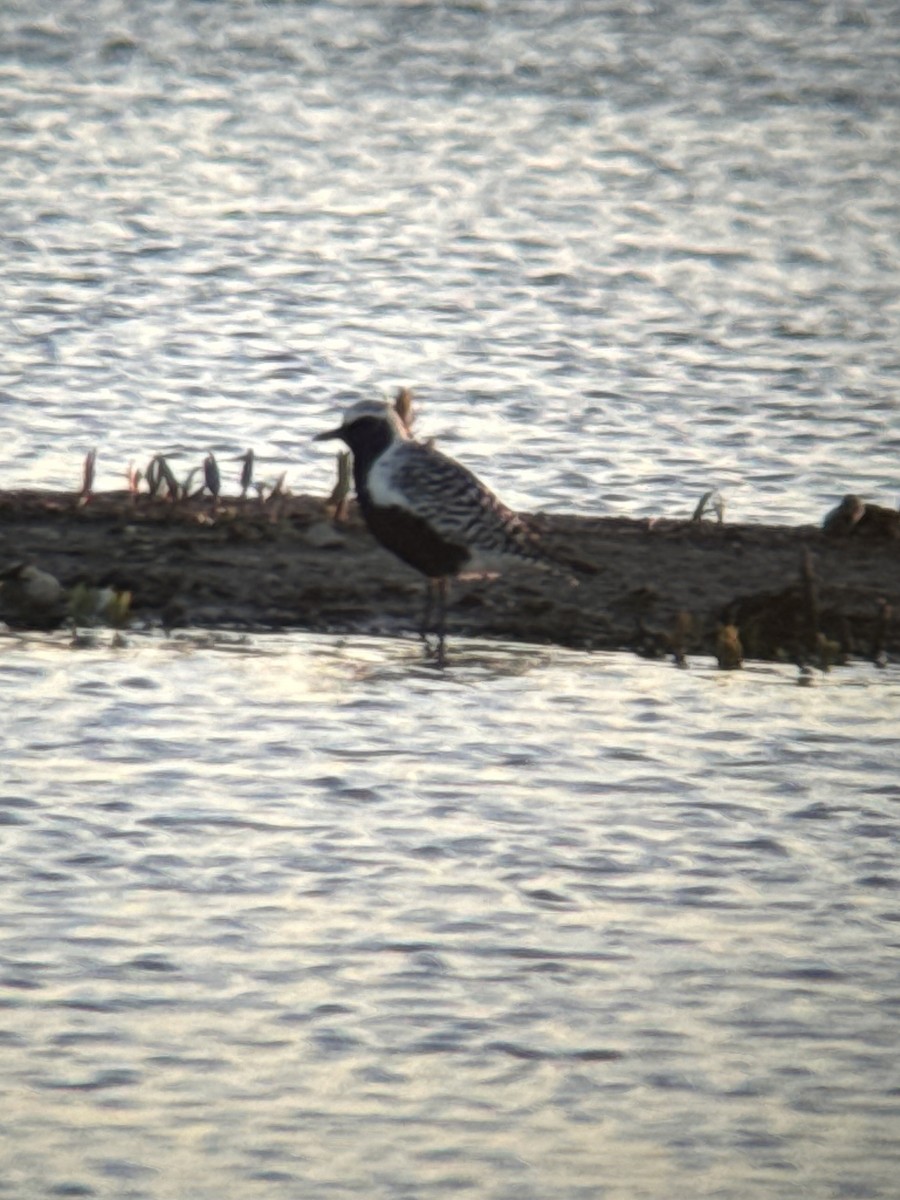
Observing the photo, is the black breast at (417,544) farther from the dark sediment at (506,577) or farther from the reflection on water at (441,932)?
the reflection on water at (441,932)

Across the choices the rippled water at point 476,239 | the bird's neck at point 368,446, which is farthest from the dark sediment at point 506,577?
the rippled water at point 476,239

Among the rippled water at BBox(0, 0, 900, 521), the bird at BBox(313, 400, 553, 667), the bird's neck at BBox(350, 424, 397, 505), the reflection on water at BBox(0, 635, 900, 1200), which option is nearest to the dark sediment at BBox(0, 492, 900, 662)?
the bird at BBox(313, 400, 553, 667)

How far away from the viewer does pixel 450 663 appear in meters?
9.84

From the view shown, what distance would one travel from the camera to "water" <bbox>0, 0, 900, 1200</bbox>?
555cm

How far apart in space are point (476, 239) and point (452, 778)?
1115 cm

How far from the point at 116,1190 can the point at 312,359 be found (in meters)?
10.6

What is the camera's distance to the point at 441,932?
6.61 metres

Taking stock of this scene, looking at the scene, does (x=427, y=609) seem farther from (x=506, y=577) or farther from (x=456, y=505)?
(x=506, y=577)

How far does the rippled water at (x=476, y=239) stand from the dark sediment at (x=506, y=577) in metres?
0.82

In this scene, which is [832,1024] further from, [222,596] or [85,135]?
[85,135]

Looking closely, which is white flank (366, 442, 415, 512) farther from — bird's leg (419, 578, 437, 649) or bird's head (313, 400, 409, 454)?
bird's leg (419, 578, 437, 649)

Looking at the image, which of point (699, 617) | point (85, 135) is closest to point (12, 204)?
point (85, 135)

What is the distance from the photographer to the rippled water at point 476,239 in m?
13.7

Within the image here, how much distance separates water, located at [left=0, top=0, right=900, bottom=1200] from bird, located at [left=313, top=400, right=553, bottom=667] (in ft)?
2.24
